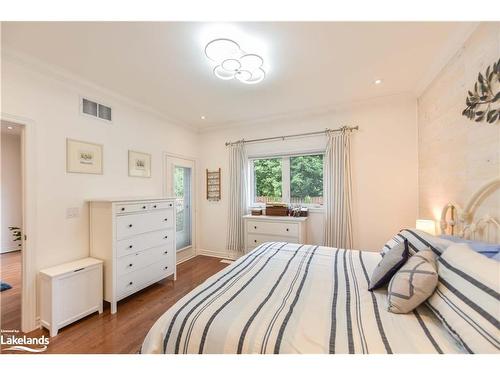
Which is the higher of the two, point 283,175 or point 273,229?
point 283,175

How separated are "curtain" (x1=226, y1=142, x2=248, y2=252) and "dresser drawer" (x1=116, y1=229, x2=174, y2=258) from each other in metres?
1.19

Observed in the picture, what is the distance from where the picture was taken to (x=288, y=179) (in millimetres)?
3658

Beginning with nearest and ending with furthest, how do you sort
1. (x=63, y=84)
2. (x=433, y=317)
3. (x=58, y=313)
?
(x=433, y=317), (x=58, y=313), (x=63, y=84)

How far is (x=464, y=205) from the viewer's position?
1.70m

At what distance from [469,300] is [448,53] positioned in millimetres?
2082

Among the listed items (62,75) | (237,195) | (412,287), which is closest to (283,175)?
(237,195)

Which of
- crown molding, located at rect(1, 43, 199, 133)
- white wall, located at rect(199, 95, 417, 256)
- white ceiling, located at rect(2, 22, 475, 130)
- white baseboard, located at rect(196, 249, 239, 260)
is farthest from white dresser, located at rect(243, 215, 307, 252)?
crown molding, located at rect(1, 43, 199, 133)

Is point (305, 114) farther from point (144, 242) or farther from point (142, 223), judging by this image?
point (144, 242)

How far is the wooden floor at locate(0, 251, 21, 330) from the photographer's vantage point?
2010 mm

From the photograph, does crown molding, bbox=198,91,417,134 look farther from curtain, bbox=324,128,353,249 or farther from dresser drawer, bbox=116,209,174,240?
dresser drawer, bbox=116,209,174,240

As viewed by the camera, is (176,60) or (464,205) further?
(176,60)
